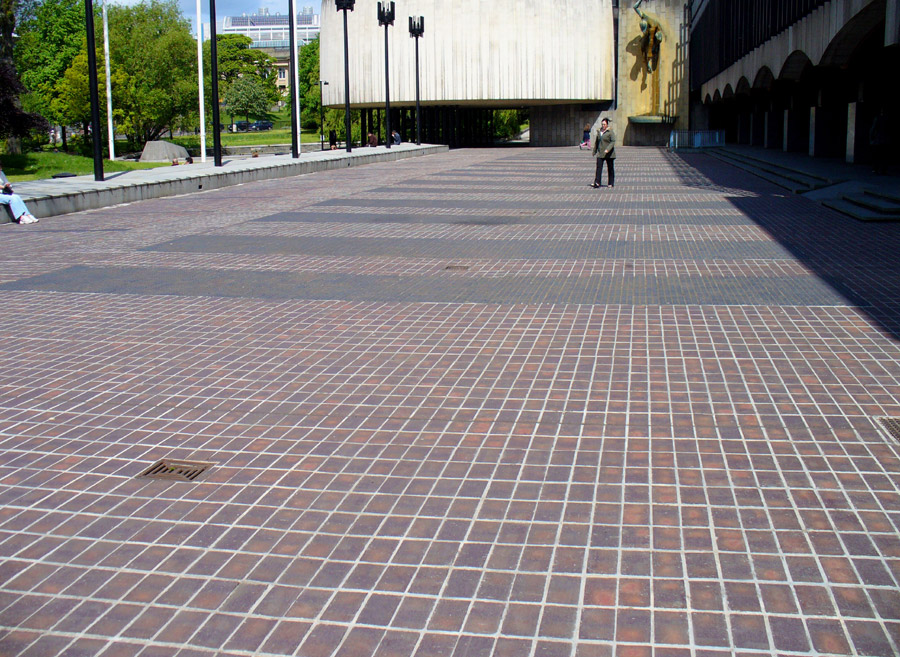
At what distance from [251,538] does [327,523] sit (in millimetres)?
356

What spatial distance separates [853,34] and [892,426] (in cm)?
2054

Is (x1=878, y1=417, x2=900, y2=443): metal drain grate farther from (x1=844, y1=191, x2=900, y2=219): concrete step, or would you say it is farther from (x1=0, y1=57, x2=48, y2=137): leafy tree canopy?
(x1=0, y1=57, x2=48, y2=137): leafy tree canopy

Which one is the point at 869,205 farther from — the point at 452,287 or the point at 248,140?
the point at 248,140

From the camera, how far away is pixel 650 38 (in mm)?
65625

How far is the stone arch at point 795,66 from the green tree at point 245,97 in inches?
3063

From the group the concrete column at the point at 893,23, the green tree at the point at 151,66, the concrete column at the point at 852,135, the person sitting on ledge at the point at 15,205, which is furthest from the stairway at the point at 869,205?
the green tree at the point at 151,66

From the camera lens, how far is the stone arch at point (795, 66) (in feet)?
98.2

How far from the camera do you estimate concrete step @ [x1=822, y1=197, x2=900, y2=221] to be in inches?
617

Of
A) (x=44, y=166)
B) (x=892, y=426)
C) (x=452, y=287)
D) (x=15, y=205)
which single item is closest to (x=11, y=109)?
(x=44, y=166)

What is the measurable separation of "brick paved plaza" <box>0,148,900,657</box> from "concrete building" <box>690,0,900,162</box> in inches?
539

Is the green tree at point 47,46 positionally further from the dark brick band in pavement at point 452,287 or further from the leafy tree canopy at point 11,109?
the dark brick band in pavement at point 452,287

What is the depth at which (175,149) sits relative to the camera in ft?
189

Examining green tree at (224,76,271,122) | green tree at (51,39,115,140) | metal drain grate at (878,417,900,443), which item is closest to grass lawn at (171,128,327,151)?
green tree at (224,76,271,122)

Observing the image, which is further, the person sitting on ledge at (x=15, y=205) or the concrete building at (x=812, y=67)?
the concrete building at (x=812, y=67)
